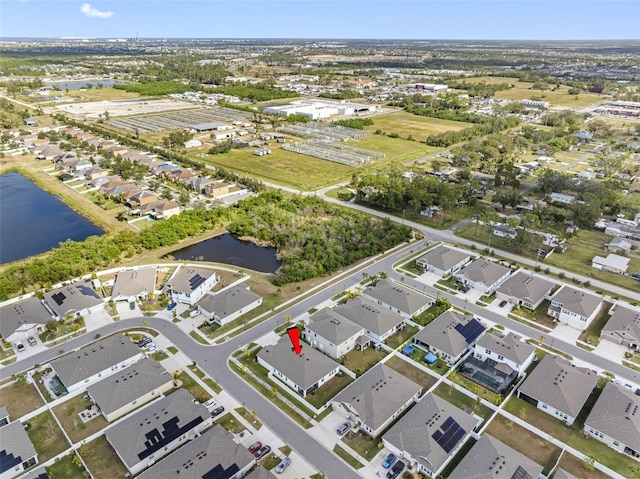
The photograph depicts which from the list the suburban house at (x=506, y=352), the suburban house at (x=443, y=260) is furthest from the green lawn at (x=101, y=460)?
the suburban house at (x=443, y=260)

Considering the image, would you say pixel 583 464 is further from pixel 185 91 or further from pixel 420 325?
pixel 185 91

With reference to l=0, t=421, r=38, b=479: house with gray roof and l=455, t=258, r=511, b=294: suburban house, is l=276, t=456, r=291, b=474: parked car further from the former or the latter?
l=455, t=258, r=511, b=294: suburban house

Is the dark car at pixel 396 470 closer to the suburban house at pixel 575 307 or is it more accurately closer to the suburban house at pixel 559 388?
the suburban house at pixel 559 388

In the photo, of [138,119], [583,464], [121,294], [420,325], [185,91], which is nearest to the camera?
[583,464]

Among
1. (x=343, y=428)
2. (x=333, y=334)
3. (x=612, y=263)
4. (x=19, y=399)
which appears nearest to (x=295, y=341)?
(x=333, y=334)

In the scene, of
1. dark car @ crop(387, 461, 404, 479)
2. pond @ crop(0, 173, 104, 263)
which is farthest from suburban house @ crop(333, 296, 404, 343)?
pond @ crop(0, 173, 104, 263)

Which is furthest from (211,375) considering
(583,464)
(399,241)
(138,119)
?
→ (138,119)
